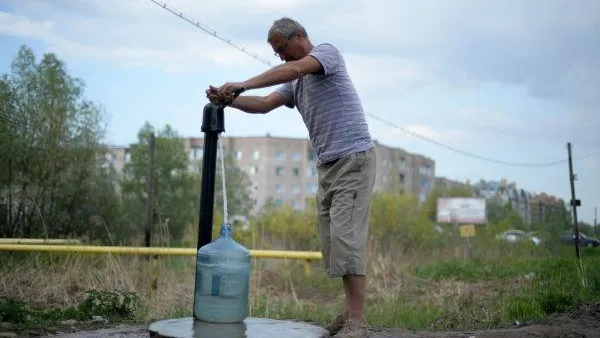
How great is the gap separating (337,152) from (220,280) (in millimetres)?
998

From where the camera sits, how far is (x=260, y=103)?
152 inches

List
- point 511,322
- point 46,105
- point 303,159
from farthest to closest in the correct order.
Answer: point 303,159 → point 46,105 → point 511,322

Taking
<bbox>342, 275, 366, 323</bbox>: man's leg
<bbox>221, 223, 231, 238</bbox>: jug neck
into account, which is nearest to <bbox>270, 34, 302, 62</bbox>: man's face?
<bbox>221, 223, 231, 238</bbox>: jug neck

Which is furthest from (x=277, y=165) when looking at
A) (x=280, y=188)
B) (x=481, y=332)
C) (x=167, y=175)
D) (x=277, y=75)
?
(x=277, y=75)

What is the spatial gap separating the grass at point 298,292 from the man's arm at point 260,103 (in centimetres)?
183

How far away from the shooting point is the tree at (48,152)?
32.4 ft

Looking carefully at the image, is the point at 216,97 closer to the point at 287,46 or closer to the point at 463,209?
the point at 287,46

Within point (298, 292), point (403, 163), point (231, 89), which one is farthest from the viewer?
point (403, 163)

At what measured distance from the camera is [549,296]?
5.55 metres

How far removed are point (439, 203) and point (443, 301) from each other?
4392cm

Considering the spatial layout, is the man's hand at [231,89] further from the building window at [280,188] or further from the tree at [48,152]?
the building window at [280,188]

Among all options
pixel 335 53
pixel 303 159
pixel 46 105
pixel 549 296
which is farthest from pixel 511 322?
pixel 303 159

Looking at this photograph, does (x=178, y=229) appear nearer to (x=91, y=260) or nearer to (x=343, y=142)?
(x=91, y=260)

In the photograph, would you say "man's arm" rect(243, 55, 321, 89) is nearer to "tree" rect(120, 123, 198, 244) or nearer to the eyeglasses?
the eyeglasses
